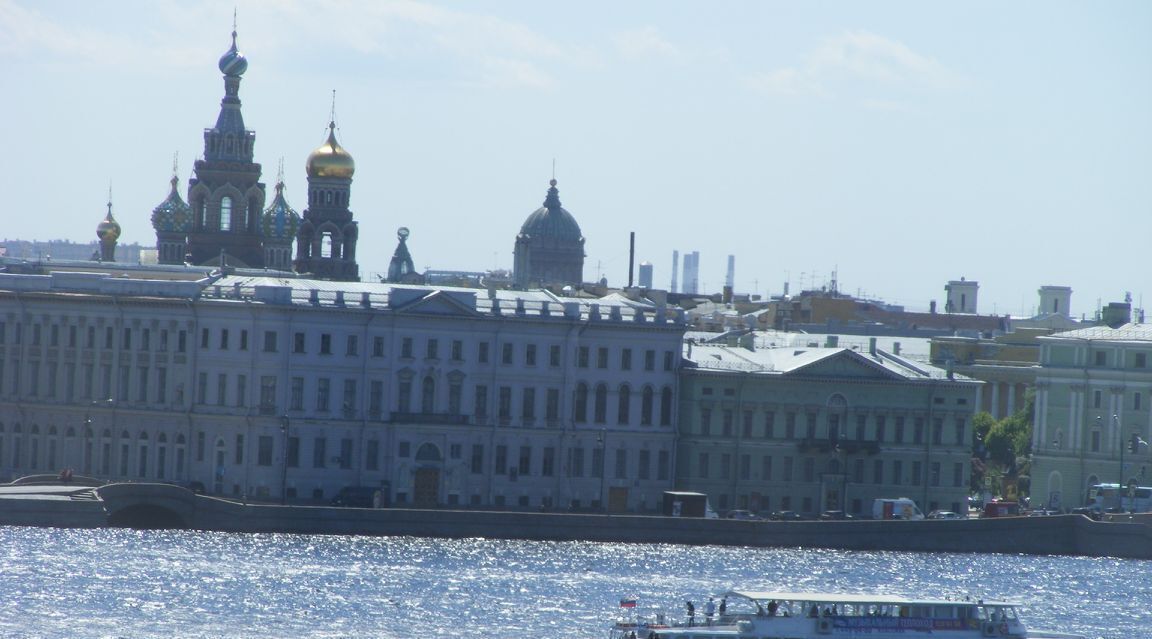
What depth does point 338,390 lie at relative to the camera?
110 metres

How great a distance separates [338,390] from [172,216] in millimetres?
50229

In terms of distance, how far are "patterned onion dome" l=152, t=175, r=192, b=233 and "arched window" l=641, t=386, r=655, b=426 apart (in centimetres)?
4605

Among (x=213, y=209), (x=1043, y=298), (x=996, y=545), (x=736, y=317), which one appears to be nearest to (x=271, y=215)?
(x=213, y=209)

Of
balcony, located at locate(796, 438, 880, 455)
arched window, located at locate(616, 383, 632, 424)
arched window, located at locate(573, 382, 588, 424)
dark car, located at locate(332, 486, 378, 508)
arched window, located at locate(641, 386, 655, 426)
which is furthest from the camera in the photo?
balcony, located at locate(796, 438, 880, 455)

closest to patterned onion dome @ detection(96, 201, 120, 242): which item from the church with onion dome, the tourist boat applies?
the church with onion dome

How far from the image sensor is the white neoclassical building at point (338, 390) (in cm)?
10931

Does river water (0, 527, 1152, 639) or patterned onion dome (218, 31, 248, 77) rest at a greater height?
patterned onion dome (218, 31, 248, 77)

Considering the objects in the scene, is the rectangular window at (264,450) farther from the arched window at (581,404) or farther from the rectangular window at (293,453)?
the arched window at (581,404)

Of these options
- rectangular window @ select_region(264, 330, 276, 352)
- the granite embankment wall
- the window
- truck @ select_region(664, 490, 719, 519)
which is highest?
rectangular window @ select_region(264, 330, 276, 352)

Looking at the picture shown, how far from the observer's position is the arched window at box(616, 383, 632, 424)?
375 ft

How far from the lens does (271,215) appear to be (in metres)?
161

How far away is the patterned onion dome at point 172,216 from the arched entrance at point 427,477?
4715 cm

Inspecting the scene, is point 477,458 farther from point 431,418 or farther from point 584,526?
point 584,526

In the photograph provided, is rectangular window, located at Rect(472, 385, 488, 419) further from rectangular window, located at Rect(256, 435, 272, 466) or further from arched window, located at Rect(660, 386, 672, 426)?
rectangular window, located at Rect(256, 435, 272, 466)
